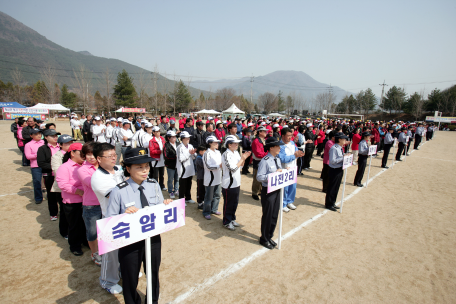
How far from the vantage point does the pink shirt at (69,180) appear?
3.65m

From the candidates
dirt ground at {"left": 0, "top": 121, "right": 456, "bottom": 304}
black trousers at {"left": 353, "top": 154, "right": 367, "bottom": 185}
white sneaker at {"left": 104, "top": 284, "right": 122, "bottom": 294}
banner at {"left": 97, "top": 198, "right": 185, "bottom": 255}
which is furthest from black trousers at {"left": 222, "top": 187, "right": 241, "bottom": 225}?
black trousers at {"left": 353, "top": 154, "right": 367, "bottom": 185}

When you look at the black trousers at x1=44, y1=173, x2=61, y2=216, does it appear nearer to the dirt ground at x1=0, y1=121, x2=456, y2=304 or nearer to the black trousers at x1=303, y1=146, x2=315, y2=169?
the dirt ground at x1=0, y1=121, x2=456, y2=304

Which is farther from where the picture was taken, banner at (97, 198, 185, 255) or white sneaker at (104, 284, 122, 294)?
white sneaker at (104, 284, 122, 294)

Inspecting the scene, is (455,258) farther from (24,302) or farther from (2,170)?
(2,170)

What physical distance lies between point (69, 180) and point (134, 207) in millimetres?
2152

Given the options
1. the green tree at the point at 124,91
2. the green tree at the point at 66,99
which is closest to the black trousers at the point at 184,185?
the green tree at the point at 124,91

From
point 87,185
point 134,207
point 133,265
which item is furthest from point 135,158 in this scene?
point 87,185

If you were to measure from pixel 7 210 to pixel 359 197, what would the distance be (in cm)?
1046

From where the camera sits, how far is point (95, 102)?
79.8m

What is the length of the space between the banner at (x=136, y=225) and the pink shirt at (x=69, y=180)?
200cm

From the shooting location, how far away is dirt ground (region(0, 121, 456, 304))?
3.31 m

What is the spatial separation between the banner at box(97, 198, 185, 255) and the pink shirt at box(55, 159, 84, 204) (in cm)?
200

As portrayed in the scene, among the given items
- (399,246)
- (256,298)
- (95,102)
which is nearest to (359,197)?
(399,246)

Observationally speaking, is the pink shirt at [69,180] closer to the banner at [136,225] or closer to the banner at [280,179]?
the banner at [136,225]
